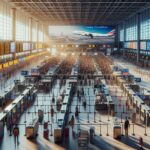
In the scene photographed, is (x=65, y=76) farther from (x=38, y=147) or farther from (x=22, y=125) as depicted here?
(x=38, y=147)

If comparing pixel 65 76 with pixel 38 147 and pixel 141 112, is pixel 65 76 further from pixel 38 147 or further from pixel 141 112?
pixel 38 147

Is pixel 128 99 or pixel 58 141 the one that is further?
pixel 128 99

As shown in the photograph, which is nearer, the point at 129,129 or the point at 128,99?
the point at 129,129

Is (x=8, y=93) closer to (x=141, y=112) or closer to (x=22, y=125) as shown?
(x=22, y=125)

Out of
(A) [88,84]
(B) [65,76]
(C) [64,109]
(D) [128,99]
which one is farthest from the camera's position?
(B) [65,76]

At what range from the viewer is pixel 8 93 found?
30781 mm

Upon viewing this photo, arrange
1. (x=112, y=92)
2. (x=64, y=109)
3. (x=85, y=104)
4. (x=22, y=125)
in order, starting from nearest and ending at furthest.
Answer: (x=22, y=125)
(x=64, y=109)
(x=85, y=104)
(x=112, y=92)

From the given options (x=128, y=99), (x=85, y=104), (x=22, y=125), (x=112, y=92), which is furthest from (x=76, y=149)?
(x=112, y=92)

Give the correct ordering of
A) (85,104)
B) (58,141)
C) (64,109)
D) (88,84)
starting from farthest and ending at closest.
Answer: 1. (88,84)
2. (85,104)
3. (64,109)
4. (58,141)

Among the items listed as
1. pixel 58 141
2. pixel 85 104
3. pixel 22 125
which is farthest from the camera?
pixel 85 104

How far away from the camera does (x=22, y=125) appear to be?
21078 mm

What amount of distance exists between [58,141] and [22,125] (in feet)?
13.8

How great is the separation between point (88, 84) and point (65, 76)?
294 inches

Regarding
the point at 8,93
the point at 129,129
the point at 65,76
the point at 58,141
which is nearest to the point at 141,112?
the point at 129,129
